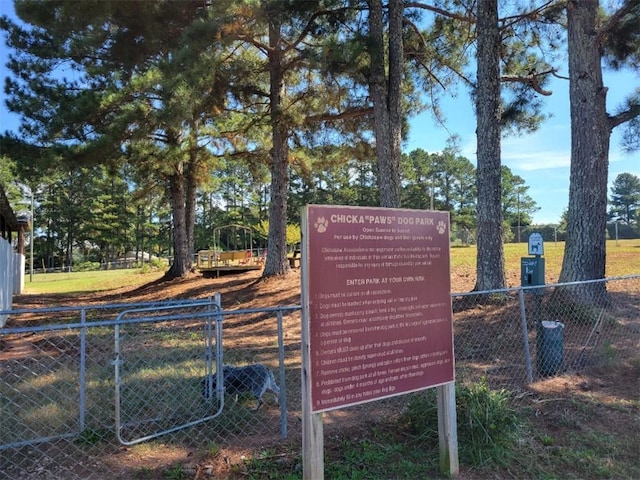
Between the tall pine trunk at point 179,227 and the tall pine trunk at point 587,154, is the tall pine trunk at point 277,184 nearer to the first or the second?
the tall pine trunk at point 179,227

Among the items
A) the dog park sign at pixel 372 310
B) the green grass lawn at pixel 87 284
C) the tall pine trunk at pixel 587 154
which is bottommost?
the green grass lawn at pixel 87 284

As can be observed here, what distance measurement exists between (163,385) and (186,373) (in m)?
0.64

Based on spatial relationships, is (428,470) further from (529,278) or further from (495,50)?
(495,50)

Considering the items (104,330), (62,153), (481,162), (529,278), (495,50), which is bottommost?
(104,330)

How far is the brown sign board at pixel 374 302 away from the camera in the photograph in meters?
2.77

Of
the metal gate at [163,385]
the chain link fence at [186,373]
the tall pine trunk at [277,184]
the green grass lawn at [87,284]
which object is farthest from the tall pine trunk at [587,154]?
the green grass lawn at [87,284]

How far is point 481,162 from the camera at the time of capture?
941cm

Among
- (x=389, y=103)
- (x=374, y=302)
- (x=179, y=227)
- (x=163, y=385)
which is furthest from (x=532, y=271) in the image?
(x=179, y=227)

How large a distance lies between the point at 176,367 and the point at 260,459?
3211 mm

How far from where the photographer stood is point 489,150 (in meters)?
9.33

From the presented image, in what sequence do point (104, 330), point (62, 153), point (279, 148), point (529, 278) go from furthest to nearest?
point (279, 148) → point (62, 153) → point (104, 330) → point (529, 278)

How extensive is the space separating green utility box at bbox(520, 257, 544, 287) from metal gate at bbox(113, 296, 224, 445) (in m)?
3.60

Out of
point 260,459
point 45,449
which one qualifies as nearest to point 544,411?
point 260,459

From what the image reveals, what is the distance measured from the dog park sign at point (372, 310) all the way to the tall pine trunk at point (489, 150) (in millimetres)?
6304
